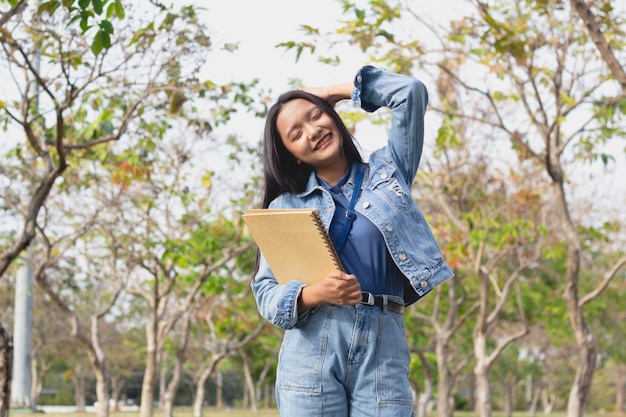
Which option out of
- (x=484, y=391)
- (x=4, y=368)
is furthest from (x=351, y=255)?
(x=484, y=391)

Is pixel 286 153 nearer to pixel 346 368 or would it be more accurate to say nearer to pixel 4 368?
pixel 346 368

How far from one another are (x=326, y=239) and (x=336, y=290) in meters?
0.13

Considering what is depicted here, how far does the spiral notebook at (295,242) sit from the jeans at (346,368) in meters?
0.11

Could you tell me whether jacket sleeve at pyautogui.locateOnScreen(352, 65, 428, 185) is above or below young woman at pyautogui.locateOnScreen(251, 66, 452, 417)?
above

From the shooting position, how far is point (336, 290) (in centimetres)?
219

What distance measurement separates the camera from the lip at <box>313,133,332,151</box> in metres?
2.46

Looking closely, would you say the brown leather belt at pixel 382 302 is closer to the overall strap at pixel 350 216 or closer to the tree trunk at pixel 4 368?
the overall strap at pixel 350 216

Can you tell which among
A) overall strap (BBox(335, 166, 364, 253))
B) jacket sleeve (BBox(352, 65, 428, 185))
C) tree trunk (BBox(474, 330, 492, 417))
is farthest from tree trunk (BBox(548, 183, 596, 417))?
overall strap (BBox(335, 166, 364, 253))

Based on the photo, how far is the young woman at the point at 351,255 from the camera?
2.28 m

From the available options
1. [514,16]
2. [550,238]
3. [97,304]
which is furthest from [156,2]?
[97,304]

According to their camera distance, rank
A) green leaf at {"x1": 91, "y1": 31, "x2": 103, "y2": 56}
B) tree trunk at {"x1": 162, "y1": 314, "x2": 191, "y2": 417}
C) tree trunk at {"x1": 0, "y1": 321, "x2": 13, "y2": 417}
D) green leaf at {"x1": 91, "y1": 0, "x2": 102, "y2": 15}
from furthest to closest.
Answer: tree trunk at {"x1": 162, "y1": 314, "x2": 191, "y2": 417} → tree trunk at {"x1": 0, "y1": 321, "x2": 13, "y2": 417} → green leaf at {"x1": 91, "y1": 31, "x2": 103, "y2": 56} → green leaf at {"x1": 91, "y1": 0, "x2": 102, "y2": 15}

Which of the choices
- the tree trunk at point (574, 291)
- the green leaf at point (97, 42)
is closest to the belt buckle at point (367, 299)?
the green leaf at point (97, 42)

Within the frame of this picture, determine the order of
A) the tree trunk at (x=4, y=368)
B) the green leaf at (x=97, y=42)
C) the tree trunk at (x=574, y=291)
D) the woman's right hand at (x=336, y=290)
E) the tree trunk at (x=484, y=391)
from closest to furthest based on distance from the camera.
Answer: the woman's right hand at (x=336, y=290), the green leaf at (x=97, y=42), the tree trunk at (x=4, y=368), the tree trunk at (x=574, y=291), the tree trunk at (x=484, y=391)

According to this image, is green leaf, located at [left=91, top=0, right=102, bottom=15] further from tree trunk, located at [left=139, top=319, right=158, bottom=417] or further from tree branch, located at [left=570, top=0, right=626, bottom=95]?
tree trunk, located at [left=139, top=319, right=158, bottom=417]
